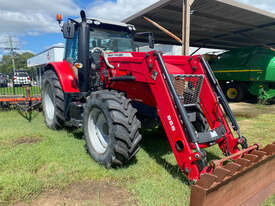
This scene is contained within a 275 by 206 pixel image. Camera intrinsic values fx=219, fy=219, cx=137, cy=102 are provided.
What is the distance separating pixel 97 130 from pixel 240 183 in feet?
7.24

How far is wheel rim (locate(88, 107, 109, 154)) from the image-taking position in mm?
3459

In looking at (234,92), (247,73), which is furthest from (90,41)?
(234,92)

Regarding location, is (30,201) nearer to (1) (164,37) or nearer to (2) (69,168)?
(2) (69,168)

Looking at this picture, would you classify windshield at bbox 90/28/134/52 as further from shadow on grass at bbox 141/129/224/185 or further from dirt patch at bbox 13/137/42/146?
dirt patch at bbox 13/137/42/146

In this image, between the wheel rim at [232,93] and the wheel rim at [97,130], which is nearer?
the wheel rim at [97,130]

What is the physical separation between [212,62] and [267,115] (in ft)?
17.1

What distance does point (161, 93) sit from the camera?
2812 mm

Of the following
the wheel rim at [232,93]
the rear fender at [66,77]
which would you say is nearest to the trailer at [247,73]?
the wheel rim at [232,93]

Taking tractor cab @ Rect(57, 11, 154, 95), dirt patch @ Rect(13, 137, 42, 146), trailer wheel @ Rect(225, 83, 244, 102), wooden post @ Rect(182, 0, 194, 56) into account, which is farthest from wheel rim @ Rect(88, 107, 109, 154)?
trailer wheel @ Rect(225, 83, 244, 102)

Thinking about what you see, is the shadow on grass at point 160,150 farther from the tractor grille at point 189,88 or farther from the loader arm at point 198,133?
the tractor grille at point 189,88

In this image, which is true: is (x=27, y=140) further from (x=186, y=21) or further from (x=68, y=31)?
(x=186, y=21)

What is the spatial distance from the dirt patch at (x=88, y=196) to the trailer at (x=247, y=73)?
29.6ft

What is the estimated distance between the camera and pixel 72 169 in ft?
10.3

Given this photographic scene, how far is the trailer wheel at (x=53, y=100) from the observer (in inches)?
182
